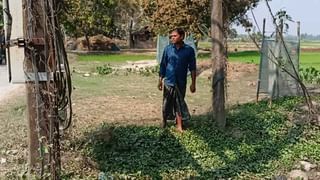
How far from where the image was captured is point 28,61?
5.58m

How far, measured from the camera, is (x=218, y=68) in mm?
8961

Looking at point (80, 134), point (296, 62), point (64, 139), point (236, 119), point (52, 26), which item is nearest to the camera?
point (52, 26)

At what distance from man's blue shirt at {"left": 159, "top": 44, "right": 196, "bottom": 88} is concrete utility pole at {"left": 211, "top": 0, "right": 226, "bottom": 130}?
38 centimetres

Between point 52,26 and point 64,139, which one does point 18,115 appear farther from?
point 52,26

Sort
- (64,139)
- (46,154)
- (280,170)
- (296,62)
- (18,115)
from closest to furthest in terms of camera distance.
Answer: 1. (46,154)
2. (280,170)
3. (64,139)
4. (18,115)
5. (296,62)

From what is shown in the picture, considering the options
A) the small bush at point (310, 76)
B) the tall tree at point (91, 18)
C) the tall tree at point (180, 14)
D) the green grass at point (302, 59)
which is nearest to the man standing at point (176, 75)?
the small bush at point (310, 76)

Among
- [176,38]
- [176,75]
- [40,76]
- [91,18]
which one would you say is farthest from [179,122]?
[91,18]

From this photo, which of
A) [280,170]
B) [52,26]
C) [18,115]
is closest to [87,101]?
[18,115]

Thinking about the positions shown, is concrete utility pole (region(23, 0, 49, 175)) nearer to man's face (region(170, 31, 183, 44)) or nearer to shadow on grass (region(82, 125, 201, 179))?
shadow on grass (region(82, 125, 201, 179))

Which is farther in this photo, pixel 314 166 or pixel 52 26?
pixel 314 166

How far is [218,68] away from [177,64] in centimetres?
69

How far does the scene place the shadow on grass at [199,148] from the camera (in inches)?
274

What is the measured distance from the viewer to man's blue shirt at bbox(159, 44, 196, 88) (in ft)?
29.1

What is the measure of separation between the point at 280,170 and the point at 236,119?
254 cm
